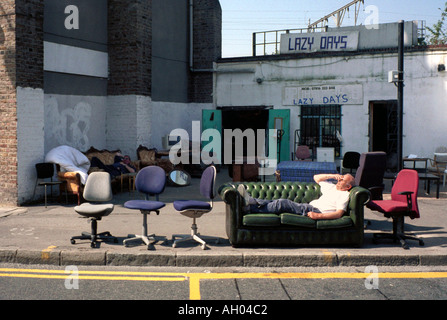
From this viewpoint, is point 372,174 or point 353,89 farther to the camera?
point 353,89

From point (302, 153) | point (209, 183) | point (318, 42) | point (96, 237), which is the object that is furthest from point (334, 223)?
point (318, 42)

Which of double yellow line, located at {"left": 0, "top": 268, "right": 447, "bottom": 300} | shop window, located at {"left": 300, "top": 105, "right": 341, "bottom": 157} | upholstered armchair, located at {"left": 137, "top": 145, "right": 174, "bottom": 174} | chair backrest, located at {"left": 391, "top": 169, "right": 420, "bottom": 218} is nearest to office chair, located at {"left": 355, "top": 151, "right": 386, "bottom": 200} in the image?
chair backrest, located at {"left": 391, "top": 169, "right": 420, "bottom": 218}

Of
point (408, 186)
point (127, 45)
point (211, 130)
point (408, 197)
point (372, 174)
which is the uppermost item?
point (127, 45)

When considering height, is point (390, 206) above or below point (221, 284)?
above

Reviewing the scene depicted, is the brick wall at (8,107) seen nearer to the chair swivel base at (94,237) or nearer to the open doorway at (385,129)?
the chair swivel base at (94,237)

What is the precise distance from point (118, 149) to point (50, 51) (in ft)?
12.2

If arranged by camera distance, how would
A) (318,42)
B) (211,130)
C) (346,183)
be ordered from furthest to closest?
(211,130)
(318,42)
(346,183)

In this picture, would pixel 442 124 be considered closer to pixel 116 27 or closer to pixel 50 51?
pixel 116 27

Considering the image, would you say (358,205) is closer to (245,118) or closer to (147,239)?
(147,239)

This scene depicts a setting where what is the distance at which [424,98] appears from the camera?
17.3 meters

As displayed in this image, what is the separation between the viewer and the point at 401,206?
7859mm

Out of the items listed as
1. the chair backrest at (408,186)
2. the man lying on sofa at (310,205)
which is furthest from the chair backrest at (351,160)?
the man lying on sofa at (310,205)

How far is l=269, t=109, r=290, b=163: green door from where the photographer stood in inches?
739

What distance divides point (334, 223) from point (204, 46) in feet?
45.5
